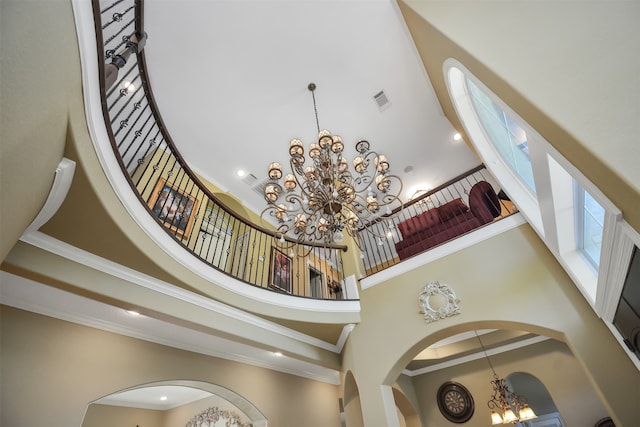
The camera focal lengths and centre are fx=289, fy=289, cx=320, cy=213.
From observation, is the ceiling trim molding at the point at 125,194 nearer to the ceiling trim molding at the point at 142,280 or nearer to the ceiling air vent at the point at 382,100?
the ceiling trim molding at the point at 142,280

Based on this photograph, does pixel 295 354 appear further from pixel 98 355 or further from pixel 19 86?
pixel 19 86

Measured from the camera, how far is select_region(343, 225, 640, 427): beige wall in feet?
8.61

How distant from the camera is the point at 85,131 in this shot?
1806 mm

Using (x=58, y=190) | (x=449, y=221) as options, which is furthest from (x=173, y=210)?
(x=449, y=221)

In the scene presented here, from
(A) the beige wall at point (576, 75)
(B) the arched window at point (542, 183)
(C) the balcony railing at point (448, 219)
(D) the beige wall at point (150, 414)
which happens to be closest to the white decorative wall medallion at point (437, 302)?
(C) the balcony railing at point (448, 219)

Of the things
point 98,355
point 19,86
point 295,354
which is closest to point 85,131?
point 19,86

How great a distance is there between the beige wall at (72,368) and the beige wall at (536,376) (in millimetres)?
3714

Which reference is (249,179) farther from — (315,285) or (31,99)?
(31,99)

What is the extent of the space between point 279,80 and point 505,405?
6633 mm

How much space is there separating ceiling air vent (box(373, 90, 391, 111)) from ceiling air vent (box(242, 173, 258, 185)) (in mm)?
2849

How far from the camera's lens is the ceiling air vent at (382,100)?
4.98 metres

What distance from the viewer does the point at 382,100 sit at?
5.08m

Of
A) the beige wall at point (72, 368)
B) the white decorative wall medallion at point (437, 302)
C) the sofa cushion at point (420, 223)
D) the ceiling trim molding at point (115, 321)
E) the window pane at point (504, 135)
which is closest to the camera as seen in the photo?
the beige wall at point (72, 368)

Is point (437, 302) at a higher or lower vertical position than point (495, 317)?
higher
